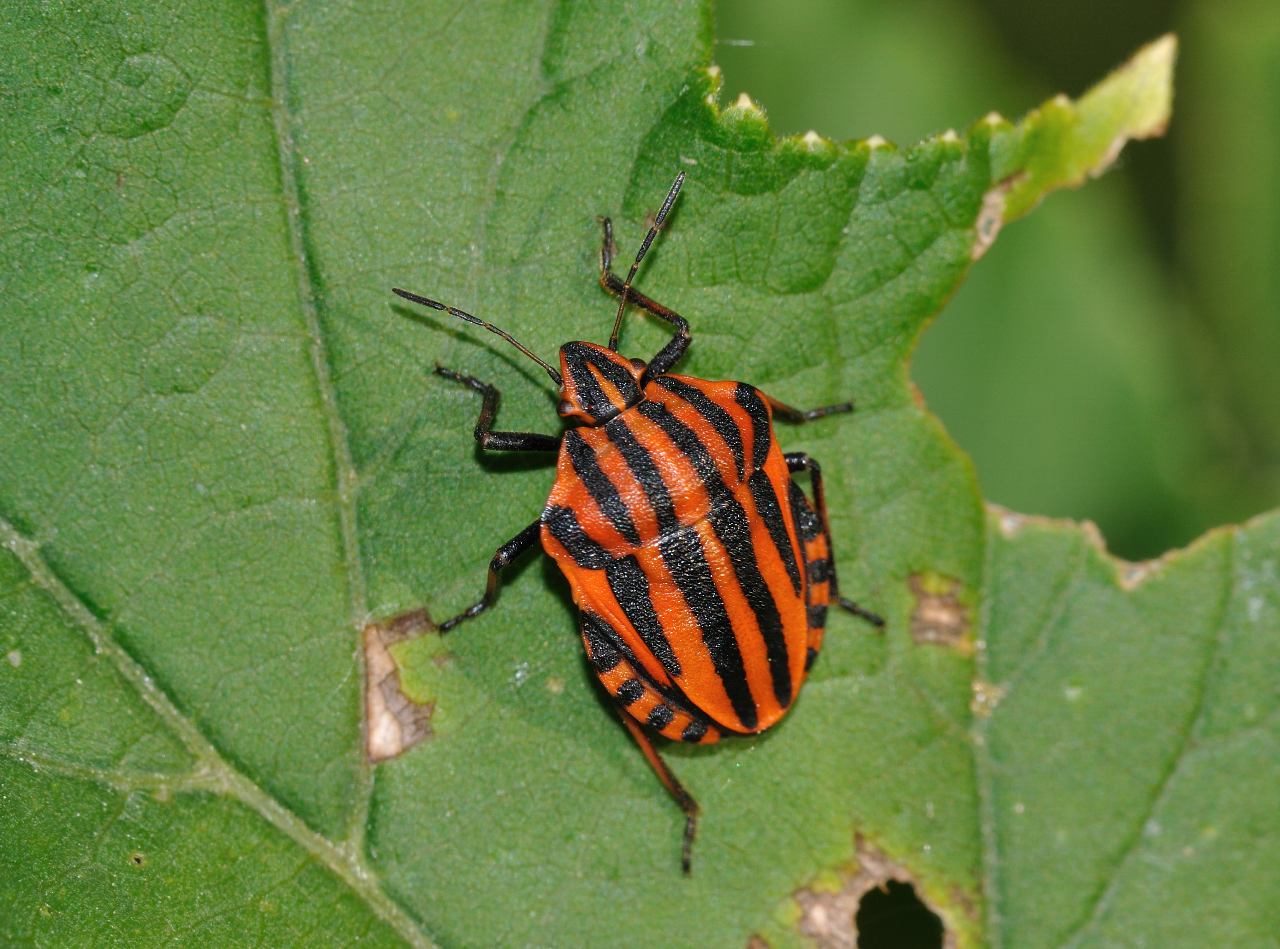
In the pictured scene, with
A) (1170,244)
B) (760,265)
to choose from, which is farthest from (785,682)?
(1170,244)

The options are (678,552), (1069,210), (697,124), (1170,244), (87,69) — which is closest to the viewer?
(87,69)

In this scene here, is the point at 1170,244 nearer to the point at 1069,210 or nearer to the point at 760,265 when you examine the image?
the point at 1069,210

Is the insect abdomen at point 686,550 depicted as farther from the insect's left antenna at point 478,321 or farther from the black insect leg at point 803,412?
the insect's left antenna at point 478,321

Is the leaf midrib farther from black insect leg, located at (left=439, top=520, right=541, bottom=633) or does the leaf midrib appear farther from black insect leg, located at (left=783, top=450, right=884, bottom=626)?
black insect leg, located at (left=783, top=450, right=884, bottom=626)

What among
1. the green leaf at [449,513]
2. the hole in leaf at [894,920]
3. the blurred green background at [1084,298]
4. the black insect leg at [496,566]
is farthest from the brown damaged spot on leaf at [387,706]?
the blurred green background at [1084,298]

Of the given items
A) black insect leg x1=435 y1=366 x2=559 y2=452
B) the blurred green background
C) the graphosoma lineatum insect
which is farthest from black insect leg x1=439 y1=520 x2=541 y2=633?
the blurred green background

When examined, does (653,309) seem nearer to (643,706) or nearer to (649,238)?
(649,238)
